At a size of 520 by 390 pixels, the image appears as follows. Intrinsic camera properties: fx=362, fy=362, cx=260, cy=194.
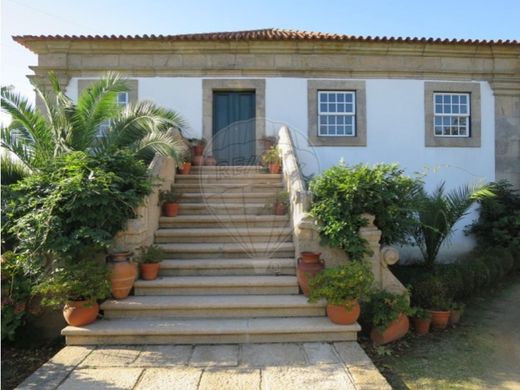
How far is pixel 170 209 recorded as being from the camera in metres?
6.28

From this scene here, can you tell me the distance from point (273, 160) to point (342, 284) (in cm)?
409

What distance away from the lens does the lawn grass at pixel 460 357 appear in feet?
11.5

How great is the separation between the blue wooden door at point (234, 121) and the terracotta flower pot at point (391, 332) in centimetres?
569

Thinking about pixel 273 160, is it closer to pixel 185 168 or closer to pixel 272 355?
pixel 185 168

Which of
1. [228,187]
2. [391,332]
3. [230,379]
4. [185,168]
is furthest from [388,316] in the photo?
[185,168]

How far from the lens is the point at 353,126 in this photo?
9.08 meters

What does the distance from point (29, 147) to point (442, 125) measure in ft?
29.6

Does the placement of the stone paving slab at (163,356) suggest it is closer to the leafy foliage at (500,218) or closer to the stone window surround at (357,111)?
the stone window surround at (357,111)

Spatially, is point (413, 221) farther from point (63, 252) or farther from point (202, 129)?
point (202, 129)

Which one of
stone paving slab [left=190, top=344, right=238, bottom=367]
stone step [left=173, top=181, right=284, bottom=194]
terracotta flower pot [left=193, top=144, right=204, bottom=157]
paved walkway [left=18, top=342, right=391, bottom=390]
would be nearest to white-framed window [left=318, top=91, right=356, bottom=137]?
stone step [left=173, top=181, right=284, bottom=194]

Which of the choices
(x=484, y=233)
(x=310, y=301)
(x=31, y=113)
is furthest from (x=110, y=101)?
(x=484, y=233)

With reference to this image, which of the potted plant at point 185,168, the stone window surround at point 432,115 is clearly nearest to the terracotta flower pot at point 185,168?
the potted plant at point 185,168

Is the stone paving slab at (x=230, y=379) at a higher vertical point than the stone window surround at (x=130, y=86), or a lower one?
lower

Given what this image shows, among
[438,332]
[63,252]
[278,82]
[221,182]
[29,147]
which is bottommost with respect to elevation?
[438,332]
